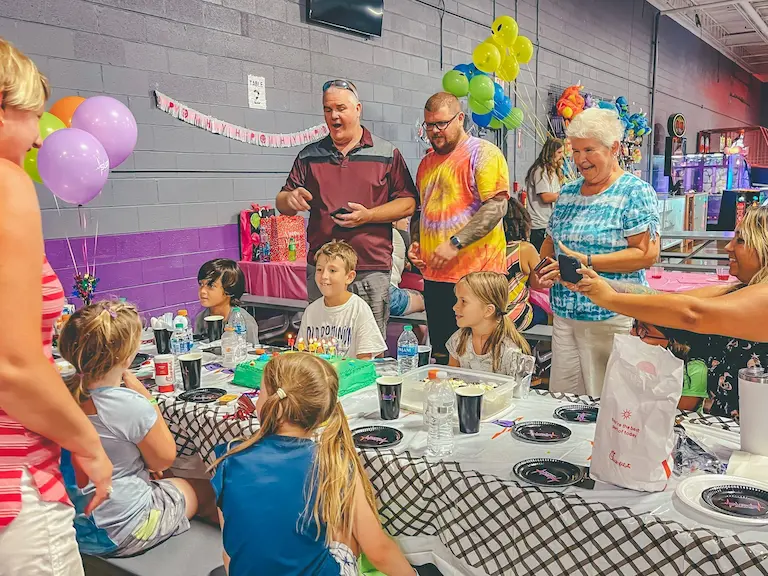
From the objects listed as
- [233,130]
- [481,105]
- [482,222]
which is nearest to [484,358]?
[482,222]

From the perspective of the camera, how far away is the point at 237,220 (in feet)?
15.8

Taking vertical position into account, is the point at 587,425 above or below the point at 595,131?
below

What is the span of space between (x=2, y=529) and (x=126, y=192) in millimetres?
3226

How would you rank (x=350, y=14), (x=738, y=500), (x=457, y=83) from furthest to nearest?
1. (x=457, y=83)
2. (x=350, y=14)
3. (x=738, y=500)

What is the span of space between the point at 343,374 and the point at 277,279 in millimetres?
2699

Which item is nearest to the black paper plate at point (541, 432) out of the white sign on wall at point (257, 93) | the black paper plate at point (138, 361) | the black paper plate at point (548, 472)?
the black paper plate at point (548, 472)

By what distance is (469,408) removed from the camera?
170cm

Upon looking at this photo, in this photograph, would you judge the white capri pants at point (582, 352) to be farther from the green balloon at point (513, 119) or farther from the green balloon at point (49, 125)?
the green balloon at point (513, 119)

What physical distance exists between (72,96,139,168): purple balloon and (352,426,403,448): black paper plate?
207 cm

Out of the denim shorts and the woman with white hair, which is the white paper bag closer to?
the woman with white hair

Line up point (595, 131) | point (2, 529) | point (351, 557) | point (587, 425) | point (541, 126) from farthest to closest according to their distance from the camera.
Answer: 1. point (541, 126)
2. point (595, 131)
3. point (587, 425)
4. point (351, 557)
5. point (2, 529)

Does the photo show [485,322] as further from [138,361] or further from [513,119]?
[513,119]

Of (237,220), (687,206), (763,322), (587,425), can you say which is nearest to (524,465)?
(587,425)

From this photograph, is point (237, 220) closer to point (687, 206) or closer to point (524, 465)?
point (524, 465)
